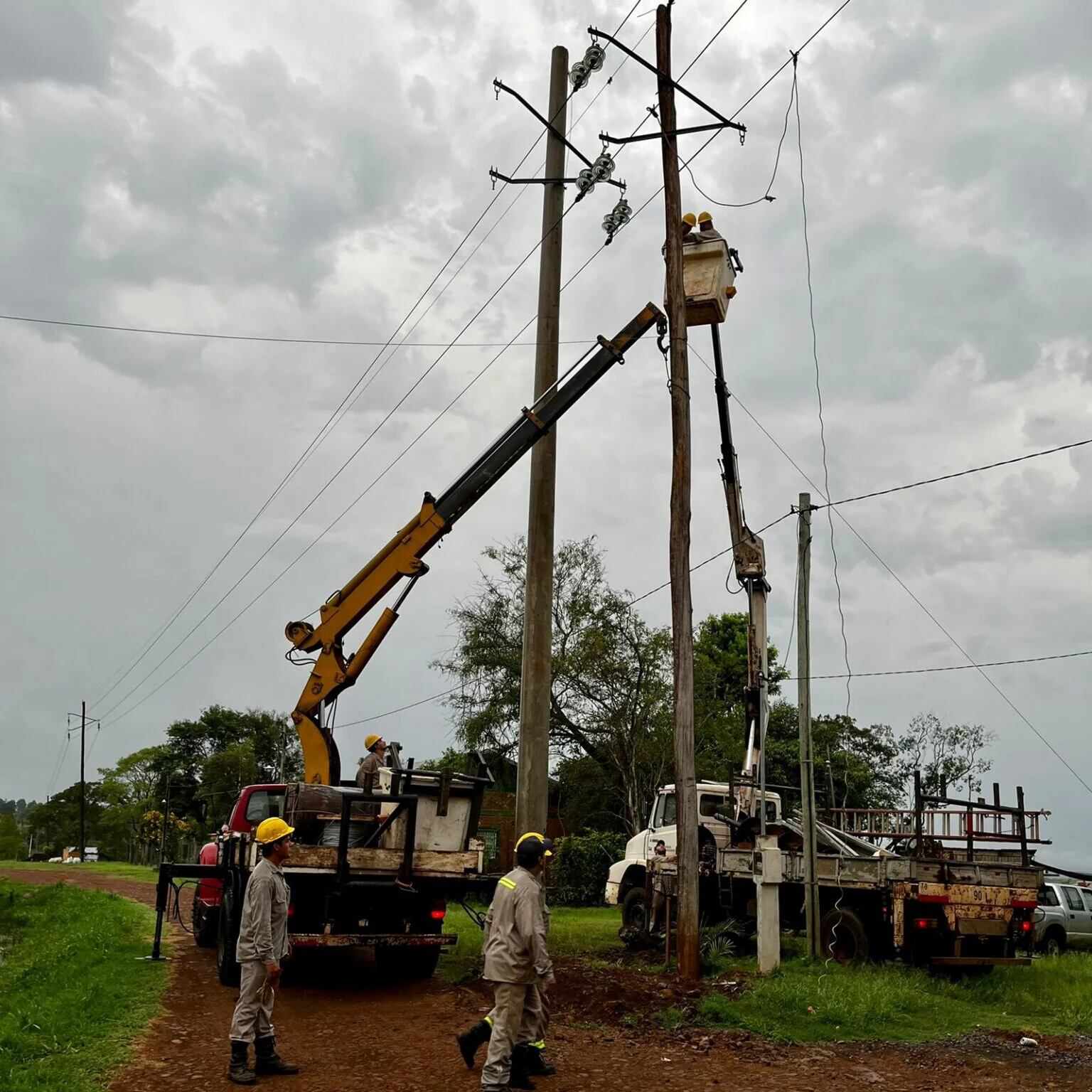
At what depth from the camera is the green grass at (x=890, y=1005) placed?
33.2ft

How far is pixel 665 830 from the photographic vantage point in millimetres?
18156

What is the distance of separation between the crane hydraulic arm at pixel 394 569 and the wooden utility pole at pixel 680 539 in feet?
3.77

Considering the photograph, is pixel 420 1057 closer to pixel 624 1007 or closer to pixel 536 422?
pixel 624 1007

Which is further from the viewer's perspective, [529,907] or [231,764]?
[231,764]

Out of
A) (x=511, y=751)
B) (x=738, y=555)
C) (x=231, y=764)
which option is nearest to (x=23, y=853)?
(x=231, y=764)

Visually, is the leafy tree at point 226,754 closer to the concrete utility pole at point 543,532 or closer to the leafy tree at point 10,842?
the leafy tree at point 10,842

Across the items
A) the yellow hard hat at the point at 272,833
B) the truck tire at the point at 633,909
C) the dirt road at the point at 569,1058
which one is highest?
the yellow hard hat at the point at 272,833

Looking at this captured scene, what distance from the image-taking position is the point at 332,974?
13023 mm

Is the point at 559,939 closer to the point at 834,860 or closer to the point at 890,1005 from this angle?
the point at 834,860

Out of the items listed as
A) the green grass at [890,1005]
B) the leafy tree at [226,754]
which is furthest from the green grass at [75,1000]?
the leafy tree at [226,754]

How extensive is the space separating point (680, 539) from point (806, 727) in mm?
3546

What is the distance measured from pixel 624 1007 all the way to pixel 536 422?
6940 millimetres

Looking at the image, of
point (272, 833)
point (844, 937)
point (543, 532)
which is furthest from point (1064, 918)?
point (272, 833)

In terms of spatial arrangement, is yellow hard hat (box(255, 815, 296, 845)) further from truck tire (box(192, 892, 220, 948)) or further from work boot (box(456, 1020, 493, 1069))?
truck tire (box(192, 892, 220, 948))
